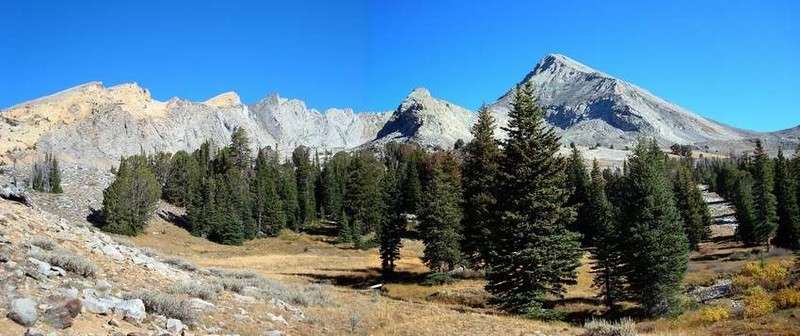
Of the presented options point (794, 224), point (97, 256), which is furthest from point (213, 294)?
point (794, 224)

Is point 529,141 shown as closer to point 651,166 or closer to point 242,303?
point 651,166

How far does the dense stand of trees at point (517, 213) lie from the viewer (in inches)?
1171

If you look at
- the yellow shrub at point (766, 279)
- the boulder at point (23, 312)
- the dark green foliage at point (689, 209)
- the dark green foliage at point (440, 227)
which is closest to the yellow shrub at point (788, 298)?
the yellow shrub at point (766, 279)

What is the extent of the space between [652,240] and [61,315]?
36.3 meters

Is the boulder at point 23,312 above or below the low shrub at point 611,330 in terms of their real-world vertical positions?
above

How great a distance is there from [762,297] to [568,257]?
28.5 feet

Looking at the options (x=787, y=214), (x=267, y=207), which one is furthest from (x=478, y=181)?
(x=267, y=207)

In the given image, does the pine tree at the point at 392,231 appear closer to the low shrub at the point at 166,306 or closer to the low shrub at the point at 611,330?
the low shrub at the point at 611,330

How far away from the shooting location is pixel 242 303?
56.6ft

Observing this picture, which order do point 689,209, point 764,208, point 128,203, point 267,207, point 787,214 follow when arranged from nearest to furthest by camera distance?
point 787,214 → point 764,208 → point 689,209 → point 128,203 → point 267,207

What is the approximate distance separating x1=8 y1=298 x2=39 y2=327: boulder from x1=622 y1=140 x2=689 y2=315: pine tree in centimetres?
3521

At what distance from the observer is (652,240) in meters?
38.3

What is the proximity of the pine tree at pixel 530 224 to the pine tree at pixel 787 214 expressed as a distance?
221 feet

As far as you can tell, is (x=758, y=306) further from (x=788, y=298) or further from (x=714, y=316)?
(x=714, y=316)
